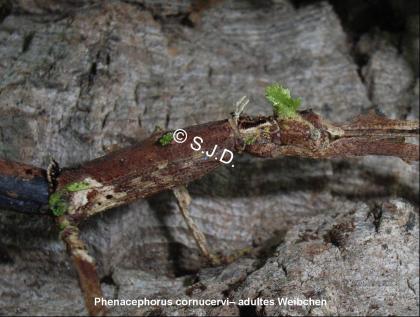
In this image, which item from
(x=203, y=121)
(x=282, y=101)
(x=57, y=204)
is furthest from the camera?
(x=203, y=121)

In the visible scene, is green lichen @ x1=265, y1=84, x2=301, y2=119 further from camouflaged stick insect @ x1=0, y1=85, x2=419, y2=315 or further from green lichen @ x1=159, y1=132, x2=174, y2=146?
green lichen @ x1=159, y1=132, x2=174, y2=146

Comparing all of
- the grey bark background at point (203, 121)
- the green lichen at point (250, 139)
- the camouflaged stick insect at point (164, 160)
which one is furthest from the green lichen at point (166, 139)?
the grey bark background at point (203, 121)

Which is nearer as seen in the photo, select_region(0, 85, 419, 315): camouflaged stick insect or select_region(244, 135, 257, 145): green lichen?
select_region(0, 85, 419, 315): camouflaged stick insect

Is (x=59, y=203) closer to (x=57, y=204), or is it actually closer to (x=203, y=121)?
(x=57, y=204)

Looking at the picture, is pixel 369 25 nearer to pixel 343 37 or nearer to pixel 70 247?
pixel 343 37

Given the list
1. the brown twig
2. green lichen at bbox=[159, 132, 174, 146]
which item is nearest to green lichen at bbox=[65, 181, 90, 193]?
the brown twig

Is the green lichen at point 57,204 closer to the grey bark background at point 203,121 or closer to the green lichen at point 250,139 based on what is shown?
the grey bark background at point 203,121

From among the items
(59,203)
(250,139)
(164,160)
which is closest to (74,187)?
(59,203)
